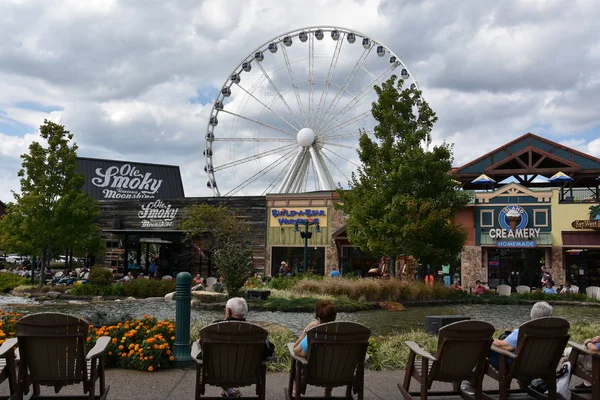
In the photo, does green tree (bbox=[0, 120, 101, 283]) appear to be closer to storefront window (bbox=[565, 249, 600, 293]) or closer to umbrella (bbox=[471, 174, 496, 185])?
umbrella (bbox=[471, 174, 496, 185])

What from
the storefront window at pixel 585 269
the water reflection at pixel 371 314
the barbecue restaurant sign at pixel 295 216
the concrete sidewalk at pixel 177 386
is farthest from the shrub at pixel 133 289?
the storefront window at pixel 585 269

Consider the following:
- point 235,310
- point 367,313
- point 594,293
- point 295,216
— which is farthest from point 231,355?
point 295,216

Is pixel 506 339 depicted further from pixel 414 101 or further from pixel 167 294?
pixel 414 101

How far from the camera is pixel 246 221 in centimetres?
3356

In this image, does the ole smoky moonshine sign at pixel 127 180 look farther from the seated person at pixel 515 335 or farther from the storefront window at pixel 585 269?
the seated person at pixel 515 335

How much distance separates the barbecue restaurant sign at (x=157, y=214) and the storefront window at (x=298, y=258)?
7.04 metres

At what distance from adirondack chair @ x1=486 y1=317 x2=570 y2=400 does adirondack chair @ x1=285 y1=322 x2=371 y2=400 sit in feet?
4.00

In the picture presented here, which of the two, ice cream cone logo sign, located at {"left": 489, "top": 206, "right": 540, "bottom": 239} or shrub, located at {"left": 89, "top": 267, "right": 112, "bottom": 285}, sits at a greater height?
ice cream cone logo sign, located at {"left": 489, "top": 206, "right": 540, "bottom": 239}

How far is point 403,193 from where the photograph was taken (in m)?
22.1

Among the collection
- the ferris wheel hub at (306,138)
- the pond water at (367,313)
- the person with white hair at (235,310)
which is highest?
the ferris wheel hub at (306,138)

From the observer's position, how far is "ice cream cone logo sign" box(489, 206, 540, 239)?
28.7 meters

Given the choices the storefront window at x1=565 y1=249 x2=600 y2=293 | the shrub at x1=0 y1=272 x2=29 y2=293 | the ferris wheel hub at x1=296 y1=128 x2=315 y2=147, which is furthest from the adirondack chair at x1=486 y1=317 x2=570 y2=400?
the ferris wheel hub at x1=296 y1=128 x2=315 y2=147

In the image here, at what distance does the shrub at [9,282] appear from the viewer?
23234 millimetres

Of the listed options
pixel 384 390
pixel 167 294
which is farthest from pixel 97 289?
pixel 384 390
